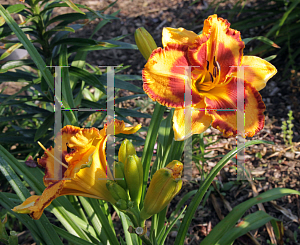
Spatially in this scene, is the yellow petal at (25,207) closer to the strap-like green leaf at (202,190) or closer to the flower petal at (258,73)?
the strap-like green leaf at (202,190)

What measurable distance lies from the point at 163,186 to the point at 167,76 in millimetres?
320

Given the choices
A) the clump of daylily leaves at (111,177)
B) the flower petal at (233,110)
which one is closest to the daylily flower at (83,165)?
the clump of daylily leaves at (111,177)

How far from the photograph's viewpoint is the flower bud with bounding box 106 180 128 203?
29.1 inches

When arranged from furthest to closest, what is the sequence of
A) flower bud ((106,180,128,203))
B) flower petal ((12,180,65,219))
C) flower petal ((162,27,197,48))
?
flower petal ((162,27,197,48))
flower bud ((106,180,128,203))
flower petal ((12,180,65,219))

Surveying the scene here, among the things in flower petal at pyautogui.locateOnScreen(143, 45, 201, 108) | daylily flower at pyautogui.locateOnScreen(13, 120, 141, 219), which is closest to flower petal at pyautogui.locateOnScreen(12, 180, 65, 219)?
daylily flower at pyautogui.locateOnScreen(13, 120, 141, 219)

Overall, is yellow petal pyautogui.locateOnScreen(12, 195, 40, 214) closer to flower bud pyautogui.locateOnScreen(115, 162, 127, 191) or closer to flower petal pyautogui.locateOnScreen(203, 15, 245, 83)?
flower bud pyautogui.locateOnScreen(115, 162, 127, 191)

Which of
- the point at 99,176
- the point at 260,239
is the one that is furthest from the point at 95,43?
the point at 260,239

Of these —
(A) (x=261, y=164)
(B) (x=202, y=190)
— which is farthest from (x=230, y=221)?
(A) (x=261, y=164)

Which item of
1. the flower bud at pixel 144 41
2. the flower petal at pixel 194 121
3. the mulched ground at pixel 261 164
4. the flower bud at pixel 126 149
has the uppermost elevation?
the flower bud at pixel 144 41

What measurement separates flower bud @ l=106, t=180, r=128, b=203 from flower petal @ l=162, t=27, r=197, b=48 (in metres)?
0.45

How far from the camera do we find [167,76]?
32.6 inches

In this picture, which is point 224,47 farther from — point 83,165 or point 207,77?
point 83,165

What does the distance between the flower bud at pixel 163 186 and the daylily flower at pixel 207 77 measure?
0.13m

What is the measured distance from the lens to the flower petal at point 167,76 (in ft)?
2.61
